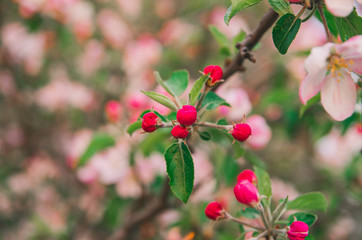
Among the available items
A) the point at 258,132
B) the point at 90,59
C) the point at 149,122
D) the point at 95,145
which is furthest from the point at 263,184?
the point at 90,59

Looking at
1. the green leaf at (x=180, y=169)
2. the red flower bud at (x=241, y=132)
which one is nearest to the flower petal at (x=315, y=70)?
the red flower bud at (x=241, y=132)

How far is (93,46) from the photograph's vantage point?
7.68 ft

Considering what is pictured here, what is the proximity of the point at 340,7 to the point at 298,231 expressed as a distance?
34 cm

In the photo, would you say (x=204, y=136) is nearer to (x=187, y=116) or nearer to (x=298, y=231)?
(x=187, y=116)

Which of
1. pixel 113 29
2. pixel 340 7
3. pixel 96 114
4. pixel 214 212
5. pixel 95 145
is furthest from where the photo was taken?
pixel 113 29

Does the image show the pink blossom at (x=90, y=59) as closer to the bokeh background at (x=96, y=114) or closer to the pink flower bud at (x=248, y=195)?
the bokeh background at (x=96, y=114)

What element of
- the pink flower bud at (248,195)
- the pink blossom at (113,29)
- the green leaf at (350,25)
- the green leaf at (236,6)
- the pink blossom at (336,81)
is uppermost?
the pink blossom at (113,29)

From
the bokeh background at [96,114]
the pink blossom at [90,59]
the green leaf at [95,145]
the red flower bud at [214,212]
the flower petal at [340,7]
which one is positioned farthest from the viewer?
the pink blossom at [90,59]

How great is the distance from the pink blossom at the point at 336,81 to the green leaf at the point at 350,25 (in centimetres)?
3

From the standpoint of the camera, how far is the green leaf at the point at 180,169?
533 millimetres

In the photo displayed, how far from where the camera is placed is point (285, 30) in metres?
0.52

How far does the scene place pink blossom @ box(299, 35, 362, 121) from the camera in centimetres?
53

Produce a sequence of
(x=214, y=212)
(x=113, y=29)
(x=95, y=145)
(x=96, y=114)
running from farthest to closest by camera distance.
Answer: (x=113, y=29) < (x=96, y=114) < (x=95, y=145) < (x=214, y=212)

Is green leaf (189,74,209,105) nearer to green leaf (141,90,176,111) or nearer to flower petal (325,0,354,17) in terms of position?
green leaf (141,90,176,111)
